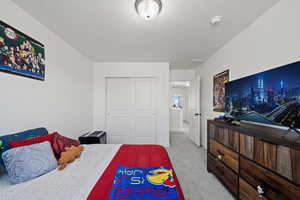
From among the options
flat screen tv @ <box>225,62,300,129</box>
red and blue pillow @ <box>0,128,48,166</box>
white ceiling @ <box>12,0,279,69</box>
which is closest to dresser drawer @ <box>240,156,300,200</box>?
flat screen tv @ <box>225,62,300,129</box>

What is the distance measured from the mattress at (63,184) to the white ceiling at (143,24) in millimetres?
1922

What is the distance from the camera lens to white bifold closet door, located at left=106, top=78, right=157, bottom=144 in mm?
3680

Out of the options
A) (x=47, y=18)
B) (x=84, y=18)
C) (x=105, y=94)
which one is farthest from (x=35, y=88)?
(x=105, y=94)

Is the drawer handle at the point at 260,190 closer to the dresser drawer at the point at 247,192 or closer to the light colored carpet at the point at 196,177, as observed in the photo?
the dresser drawer at the point at 247,192

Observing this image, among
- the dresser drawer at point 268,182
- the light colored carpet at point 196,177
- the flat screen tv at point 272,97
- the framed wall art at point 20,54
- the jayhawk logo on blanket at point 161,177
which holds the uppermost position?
the framed wall art at point 20,54

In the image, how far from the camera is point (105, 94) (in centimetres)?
366

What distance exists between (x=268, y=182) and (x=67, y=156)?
2.07 metres

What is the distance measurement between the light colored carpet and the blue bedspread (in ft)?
3.25

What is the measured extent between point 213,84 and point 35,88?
350cm

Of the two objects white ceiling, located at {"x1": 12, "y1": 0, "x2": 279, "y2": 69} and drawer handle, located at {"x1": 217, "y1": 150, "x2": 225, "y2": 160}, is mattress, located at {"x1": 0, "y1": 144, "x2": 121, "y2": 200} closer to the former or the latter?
drawer handle, located at {"x1": 217, "y1": 150, "x2": 225, "y2": 160}

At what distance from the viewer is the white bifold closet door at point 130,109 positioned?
368 centimetres

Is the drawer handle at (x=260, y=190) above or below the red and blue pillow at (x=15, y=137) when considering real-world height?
below

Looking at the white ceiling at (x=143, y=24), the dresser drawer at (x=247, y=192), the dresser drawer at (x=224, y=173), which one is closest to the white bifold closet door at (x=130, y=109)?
the white ceiling at (x=143, y=24)

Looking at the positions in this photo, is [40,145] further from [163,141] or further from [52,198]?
[163,141]
